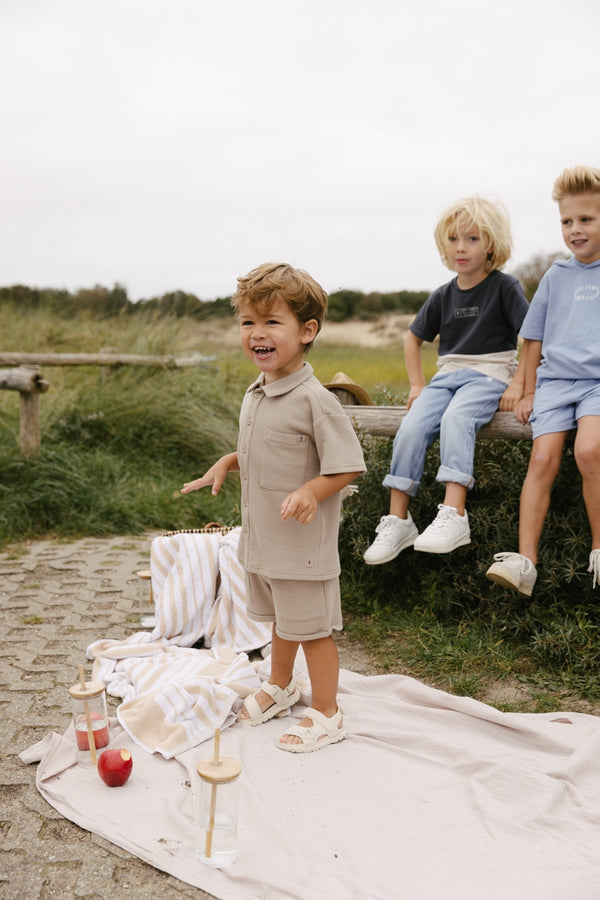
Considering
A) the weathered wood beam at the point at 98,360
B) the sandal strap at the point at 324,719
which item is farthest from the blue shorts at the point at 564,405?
the weathered wood beam at the point at 98,360

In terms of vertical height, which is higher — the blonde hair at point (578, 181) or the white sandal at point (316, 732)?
the blonde hair at point (578, 181)

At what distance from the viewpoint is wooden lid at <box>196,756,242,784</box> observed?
6.87ft

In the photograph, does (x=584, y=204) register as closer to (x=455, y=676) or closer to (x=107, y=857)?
(x=455, y=676)

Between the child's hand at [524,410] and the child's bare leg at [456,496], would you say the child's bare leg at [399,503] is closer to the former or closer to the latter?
the child's bare leg at [456,496]

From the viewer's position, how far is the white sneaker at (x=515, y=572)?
336 cm

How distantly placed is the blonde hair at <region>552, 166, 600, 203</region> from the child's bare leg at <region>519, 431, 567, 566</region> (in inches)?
42.6

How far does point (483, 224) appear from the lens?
3.94m

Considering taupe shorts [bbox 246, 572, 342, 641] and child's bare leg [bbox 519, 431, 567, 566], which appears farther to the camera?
child's bare leg [bbox 519, 431, 567, 566]

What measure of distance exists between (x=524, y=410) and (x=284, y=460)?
155 centimetres

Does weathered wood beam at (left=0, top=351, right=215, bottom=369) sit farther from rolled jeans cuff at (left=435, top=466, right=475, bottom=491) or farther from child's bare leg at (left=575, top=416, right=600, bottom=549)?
child's bare leg at (left=575, top=416, right=600, bottom=549)

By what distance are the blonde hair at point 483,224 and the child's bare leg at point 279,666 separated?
7.25 ft

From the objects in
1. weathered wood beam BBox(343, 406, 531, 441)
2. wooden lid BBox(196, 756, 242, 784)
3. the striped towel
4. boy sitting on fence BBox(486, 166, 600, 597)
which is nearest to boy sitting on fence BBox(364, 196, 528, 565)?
weathered wood beam BBox(343, 406, 531, 441)

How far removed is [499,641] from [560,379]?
4.07ft

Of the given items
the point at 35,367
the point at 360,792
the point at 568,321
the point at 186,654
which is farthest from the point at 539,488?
the point at 35,367
